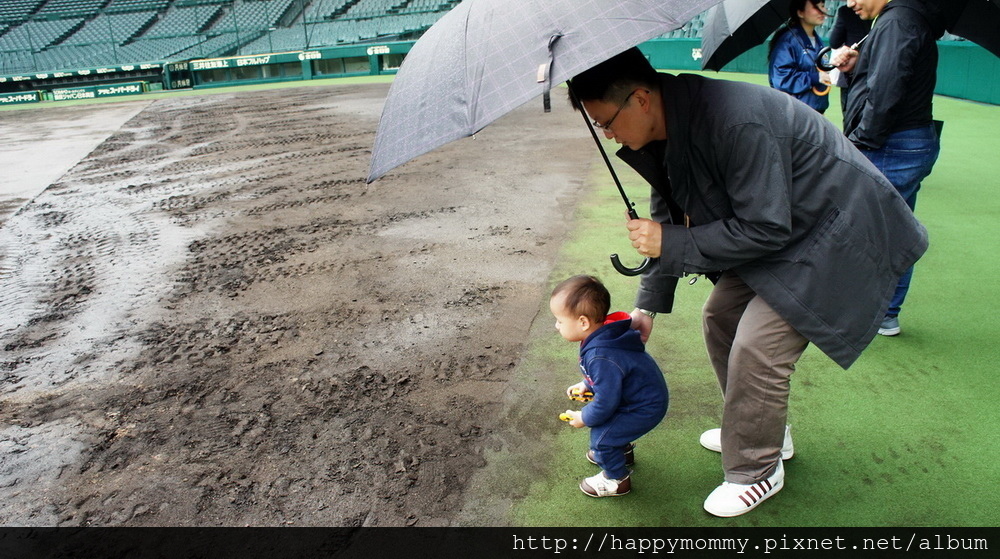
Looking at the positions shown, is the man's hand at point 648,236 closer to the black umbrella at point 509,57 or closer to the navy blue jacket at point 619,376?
the navy blue jacket at point 619,376

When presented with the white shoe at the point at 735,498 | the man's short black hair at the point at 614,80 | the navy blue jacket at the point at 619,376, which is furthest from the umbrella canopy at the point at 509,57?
the white shoe at the point at 735,498

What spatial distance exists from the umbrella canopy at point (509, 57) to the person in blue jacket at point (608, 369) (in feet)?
2.67

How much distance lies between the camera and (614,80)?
6.71ft

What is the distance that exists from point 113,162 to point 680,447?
10412mm

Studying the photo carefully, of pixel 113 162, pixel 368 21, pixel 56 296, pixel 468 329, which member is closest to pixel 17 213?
pixel 113 162

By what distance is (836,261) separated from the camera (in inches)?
85.0

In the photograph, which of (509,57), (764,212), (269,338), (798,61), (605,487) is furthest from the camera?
(798,61)

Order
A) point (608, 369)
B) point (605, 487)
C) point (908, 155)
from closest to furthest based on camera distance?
point (608, 369)
point (605, 487)
point (908, 155)

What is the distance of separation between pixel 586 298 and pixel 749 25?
174 centimetres

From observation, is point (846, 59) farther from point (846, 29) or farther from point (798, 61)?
point (846, 29)

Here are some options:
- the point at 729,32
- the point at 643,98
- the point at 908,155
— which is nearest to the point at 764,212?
the point at 643,98

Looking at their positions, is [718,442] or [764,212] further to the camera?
[718,442]
